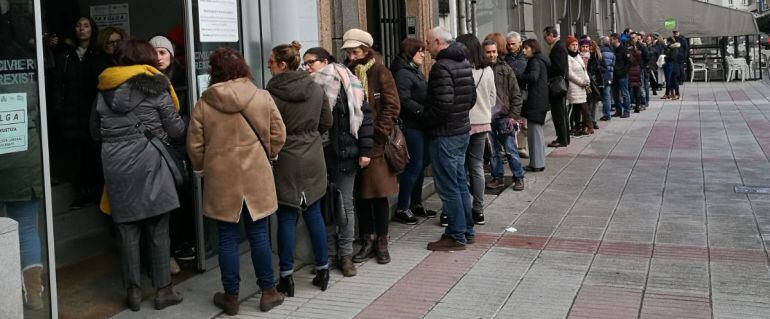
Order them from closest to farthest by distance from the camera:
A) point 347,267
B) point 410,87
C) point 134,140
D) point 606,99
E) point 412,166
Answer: point 134,140
point 347,267
point 410,87
point 412,166
point 606,99

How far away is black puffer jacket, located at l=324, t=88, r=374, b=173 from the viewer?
18.9 ft

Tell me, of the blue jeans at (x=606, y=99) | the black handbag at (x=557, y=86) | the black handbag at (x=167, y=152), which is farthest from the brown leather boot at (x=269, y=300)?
the blue jeans at (x=606, y=99)

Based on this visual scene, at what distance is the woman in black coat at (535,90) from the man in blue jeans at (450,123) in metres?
3.40

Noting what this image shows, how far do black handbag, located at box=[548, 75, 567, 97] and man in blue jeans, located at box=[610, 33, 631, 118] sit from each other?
225 inches

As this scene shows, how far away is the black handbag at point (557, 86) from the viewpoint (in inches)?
445

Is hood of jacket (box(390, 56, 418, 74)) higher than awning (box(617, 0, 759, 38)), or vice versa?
awning (box(617, 0, 759, 38))

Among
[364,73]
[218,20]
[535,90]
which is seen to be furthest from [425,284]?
[535,90]

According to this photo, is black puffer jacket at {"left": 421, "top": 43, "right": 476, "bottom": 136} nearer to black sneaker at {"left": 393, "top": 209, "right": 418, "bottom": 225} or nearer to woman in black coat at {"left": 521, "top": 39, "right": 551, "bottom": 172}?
black sneaker at {"left": 393, "top": 209, "right": 418, "bottom": 225}

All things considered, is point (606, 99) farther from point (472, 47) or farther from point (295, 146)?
point (295, 146)

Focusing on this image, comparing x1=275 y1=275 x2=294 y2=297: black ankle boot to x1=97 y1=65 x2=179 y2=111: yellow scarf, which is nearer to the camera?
x1=97 y1=65 x2=179 y2=111: yellow scarf

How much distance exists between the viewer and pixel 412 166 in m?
7.46

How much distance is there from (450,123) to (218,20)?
2.01 meters

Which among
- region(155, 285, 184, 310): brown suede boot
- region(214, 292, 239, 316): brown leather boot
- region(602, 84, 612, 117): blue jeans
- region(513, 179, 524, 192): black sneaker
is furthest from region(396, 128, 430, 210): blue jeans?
region(602, 84, 612, 117): blue jeans

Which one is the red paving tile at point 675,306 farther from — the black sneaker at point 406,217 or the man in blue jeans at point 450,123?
the black sneaker at point 406,217
